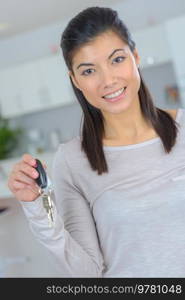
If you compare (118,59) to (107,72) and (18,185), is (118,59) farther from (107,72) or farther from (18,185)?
(18,185)

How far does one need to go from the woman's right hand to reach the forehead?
208 millimetres

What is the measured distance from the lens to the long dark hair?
2.40 feet

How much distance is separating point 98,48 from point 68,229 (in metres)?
0.34

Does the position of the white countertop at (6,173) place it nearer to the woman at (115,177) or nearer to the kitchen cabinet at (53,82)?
the woman at (115,177)

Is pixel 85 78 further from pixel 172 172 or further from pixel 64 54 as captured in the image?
pixel 172 172

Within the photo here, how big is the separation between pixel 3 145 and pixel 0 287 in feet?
12.3

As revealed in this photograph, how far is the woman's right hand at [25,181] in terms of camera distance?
651mm

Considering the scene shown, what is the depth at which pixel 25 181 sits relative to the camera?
654mm

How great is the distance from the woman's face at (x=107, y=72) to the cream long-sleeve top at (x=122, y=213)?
0.11m

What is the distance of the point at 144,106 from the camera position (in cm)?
85

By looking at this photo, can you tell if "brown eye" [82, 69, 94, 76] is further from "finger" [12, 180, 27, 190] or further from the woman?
"finger" [12, 180, 27, 190]

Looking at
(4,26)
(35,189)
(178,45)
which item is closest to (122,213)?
(35,189)

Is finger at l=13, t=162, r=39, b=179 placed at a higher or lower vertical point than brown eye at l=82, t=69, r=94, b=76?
lower

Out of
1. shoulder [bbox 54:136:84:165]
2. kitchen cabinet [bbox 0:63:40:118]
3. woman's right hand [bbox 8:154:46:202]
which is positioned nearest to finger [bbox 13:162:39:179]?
woman's right hand [bbox 8:154:46:202]
